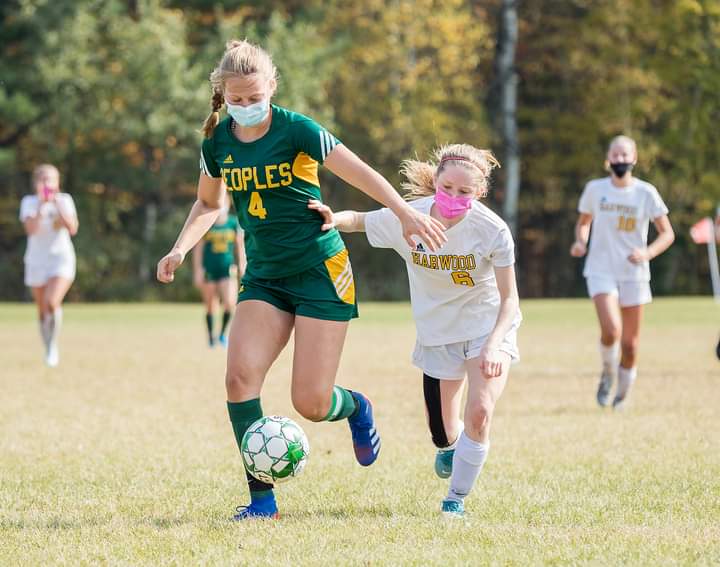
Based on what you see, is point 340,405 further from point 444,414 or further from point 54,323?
point 54,323

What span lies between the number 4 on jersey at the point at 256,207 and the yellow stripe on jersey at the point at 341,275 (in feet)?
1.28

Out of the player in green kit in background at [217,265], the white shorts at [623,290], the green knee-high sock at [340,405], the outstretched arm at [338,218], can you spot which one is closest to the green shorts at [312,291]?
the outstretched arm at [338,218]

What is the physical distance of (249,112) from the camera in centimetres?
512

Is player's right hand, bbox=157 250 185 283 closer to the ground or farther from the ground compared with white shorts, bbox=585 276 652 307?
farther from the ground

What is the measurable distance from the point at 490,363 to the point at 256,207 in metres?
1.30

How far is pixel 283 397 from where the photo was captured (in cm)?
1060

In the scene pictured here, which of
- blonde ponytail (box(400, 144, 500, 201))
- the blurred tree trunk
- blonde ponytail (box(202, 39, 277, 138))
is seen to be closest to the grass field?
blonde ponytail (box(400, 144, 500, 201))

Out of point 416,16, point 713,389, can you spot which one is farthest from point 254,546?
point 416,16

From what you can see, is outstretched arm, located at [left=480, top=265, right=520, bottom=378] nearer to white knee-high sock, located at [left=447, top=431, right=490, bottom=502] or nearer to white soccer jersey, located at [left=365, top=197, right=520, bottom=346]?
white soccer jersey, located at [left=365, top=197, right=520, bottom=346]

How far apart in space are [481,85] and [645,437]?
30566 millimetres

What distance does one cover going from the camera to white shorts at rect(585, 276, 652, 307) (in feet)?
31.0

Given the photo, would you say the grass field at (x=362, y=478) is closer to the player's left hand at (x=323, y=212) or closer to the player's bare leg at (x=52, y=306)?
the player's bare leg at (x=52, y=306)

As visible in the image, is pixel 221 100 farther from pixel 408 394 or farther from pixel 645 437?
pixel 408 394

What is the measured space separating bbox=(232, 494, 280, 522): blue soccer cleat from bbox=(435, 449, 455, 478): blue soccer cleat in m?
1.06
